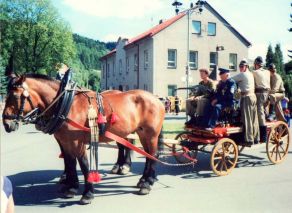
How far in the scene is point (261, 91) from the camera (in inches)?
325

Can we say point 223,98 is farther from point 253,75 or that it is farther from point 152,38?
point 152,38

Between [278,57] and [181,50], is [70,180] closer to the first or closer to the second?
[181,50]

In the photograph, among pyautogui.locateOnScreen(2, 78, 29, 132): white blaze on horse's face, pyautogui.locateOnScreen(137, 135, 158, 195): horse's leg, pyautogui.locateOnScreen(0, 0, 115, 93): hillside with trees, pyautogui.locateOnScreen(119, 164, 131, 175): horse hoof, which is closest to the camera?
pyautogui.locateOnScreen(2, 78, 29, 132): white blaze on horse's face

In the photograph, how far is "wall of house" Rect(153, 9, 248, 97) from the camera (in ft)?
107

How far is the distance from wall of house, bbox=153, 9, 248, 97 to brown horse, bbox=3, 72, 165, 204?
1013 inches

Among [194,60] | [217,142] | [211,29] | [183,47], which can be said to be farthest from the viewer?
[211,29]

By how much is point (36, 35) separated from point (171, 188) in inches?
1810

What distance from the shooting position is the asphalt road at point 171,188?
5.37m

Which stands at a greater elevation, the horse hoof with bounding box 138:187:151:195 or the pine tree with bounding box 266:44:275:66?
the pine tree with bounding box 266:44:275:66

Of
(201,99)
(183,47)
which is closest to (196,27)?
(183,47)

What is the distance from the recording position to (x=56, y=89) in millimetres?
5617

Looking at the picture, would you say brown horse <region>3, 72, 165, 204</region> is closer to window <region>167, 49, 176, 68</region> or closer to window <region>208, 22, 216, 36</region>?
window <region>167, 49, 176, 68</region>

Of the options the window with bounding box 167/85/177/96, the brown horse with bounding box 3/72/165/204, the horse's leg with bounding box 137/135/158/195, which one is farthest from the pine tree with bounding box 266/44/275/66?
the horse's leg with bounding box 137/135/158/195

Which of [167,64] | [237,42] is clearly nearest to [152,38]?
[167,64]
